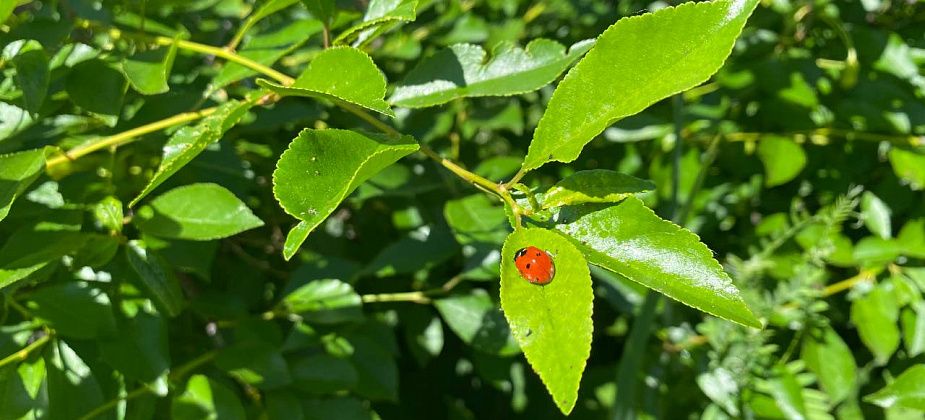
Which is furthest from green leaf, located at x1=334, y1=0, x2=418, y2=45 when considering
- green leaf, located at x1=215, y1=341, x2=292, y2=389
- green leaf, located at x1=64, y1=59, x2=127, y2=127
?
green leaf, located at x1=215, y1=341, x2=292, y2=389

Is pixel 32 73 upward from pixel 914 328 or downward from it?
upward

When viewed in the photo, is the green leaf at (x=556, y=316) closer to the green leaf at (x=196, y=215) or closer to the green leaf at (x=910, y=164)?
the green leaf at (x=196, y=215)

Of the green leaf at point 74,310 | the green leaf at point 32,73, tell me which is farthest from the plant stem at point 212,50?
the green leaf at point 74,310

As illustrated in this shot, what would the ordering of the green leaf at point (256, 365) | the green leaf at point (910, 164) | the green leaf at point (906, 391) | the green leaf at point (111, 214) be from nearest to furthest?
the green leaf at point (111, 214)
the green leaf at point (256, 365)
the green leaf at point (906, 391)
the green leaf at point (910, 164)

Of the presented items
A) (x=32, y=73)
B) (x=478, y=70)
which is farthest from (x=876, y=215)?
(x=32, y=73)

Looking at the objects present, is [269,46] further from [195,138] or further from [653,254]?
[653,254]

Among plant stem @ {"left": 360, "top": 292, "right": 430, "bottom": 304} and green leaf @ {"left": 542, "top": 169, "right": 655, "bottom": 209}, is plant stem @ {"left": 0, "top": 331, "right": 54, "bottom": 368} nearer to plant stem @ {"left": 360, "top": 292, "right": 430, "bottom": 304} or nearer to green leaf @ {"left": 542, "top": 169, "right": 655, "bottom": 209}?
plant stem @ {"left": 360, "top": 292, "right": 430, "bottom": 304}
